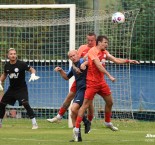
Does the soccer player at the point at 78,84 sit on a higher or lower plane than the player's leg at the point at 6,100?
higher

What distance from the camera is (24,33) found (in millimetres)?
24375

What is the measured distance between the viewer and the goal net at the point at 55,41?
2375cm

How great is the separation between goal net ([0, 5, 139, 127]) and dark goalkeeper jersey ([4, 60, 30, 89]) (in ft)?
8.27

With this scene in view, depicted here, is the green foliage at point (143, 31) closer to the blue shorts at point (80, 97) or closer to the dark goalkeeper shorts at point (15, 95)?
the dark goalkeeper shorts at point (15, 95)

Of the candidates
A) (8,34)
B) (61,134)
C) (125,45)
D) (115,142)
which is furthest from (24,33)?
(115,142)

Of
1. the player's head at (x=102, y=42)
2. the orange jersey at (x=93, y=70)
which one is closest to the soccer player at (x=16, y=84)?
the orange jersey at (x=93, y=70)

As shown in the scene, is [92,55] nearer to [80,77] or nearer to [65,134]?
[80,77]

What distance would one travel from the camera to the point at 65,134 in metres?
19.3

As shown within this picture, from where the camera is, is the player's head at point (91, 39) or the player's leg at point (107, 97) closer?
the player's leg at point (107, 97)

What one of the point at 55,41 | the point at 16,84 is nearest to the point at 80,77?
the point at 16,84

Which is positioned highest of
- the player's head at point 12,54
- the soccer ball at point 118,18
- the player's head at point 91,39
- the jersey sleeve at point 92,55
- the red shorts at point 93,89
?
the soccer ball at point 118,18

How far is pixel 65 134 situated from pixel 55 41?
5422 millimetres

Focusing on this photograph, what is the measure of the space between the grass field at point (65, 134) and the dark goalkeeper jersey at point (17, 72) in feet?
3.60

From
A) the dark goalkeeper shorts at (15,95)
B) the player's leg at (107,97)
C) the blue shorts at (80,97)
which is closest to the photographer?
the blue shorts at (80,97)
